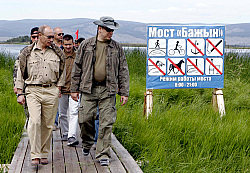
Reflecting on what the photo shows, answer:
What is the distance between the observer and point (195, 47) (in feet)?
29.5

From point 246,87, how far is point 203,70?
141 inches

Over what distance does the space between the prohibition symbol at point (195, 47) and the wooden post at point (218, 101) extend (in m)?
0.99

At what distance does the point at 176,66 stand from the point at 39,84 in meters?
4.13

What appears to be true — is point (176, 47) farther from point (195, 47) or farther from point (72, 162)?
point (72, 162)

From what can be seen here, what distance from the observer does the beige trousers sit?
5.36 meters

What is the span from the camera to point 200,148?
21.9 ft

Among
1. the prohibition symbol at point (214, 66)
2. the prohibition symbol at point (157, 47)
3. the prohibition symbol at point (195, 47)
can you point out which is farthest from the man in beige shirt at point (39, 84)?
the prohibition symbol at point (214, 66)

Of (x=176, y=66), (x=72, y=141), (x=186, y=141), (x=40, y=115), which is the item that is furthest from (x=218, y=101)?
(x=40, y=115)

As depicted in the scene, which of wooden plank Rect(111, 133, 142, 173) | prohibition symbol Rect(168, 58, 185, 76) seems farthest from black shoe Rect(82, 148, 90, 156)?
prohibition symbol Rect(168, 58, 185, 76)

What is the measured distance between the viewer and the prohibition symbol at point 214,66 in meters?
9.12

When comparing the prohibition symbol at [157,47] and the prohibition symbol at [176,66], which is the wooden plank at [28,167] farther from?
the prohibition symbol at [176,66]

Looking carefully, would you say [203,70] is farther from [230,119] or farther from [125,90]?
[125,90]

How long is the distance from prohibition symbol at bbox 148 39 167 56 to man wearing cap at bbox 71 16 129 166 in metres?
3.02

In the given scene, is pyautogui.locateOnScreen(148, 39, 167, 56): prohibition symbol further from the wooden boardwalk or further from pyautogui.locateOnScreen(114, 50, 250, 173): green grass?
the wooden boardwalk
